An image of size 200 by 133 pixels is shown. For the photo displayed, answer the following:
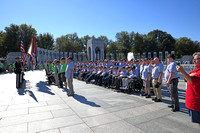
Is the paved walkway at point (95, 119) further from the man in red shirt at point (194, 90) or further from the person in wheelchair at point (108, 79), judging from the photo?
the person in wheelchair at point (108, 79)

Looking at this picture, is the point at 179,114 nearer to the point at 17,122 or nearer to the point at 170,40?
the point at 17,122

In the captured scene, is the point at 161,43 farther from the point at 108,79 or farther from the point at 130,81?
the point at 130,81

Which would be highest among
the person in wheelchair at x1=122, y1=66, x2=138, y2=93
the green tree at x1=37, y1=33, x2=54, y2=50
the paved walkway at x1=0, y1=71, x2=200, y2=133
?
the green tree at x1=37, y1=33, x2=54, y2=50

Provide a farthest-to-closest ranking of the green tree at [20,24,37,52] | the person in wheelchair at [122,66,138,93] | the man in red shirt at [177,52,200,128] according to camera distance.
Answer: the green tree at [20,24,37,52] → the person in wheelchair at [122,66,138,93] → the man in red shirt at [177,52,200,128]

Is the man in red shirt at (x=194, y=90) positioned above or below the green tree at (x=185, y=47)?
below

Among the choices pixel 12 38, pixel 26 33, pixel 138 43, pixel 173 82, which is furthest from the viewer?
pixel 138 43

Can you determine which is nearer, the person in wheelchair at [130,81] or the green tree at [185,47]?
the person in wheelchair at [130,81]

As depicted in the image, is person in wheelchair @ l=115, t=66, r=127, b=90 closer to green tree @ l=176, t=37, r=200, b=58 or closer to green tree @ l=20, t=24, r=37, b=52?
green tree @ l=20, t=24, r=37, b=52

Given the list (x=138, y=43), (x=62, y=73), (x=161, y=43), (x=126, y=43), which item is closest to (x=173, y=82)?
(x=62, y=73)

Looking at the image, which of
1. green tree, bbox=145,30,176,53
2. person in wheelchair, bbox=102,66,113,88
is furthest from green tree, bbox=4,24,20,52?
green tree, bbox=145,30,176,53

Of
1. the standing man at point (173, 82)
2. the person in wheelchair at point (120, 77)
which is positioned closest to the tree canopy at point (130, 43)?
the person in wheelchair at point (120, 77)

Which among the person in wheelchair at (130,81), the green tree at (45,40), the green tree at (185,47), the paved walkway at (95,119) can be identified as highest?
the green tree at (45,40)

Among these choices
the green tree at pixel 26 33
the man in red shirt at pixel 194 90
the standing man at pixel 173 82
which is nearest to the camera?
the man in red shirt at pixel 194 90

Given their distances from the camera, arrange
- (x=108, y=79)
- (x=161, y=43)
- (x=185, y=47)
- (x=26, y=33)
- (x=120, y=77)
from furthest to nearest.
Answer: (x=185, y=47) < (x=161, y=43) < (x=26, y=33) < (x=108, y=79) < (x=120, y=77)
